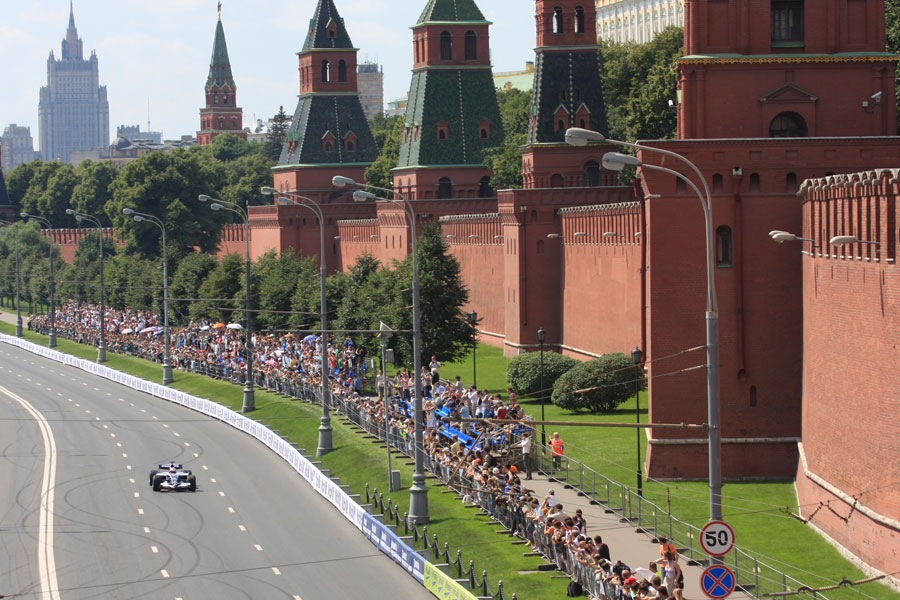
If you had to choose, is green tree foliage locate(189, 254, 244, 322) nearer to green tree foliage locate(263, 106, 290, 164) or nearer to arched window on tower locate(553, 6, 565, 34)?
arched window on tower locate(553, 6, 565, 34)

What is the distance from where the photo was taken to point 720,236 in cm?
4366

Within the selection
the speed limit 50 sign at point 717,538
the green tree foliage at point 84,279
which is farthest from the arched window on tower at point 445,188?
the speed limit 50 sign at point 717,538

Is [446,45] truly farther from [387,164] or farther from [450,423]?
[450,423]

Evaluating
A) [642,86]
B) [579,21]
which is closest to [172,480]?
[579,21]

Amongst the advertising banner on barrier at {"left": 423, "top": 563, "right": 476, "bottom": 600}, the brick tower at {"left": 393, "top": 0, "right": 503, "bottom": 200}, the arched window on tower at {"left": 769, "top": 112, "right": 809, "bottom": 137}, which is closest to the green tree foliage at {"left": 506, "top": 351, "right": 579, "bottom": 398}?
the arched window on tower at {"left": 769, "top": 112, "right": 809, "bottom": 137}

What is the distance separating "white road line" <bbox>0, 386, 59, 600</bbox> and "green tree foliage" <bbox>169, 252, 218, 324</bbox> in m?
26.4

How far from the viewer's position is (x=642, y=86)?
85125mm

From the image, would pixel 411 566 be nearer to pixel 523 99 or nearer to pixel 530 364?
pixel 530 364

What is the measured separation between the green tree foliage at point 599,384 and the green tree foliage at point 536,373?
3131 millimetres

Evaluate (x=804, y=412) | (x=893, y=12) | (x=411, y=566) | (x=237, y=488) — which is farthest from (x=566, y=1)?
(x=411, y=566)

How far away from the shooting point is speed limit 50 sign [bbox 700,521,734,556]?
81.8 feet

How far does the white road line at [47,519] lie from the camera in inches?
1479

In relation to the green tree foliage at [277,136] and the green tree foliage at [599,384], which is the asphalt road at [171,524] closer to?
the green tree foliage at [599,384]

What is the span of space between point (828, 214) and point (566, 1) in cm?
3731
